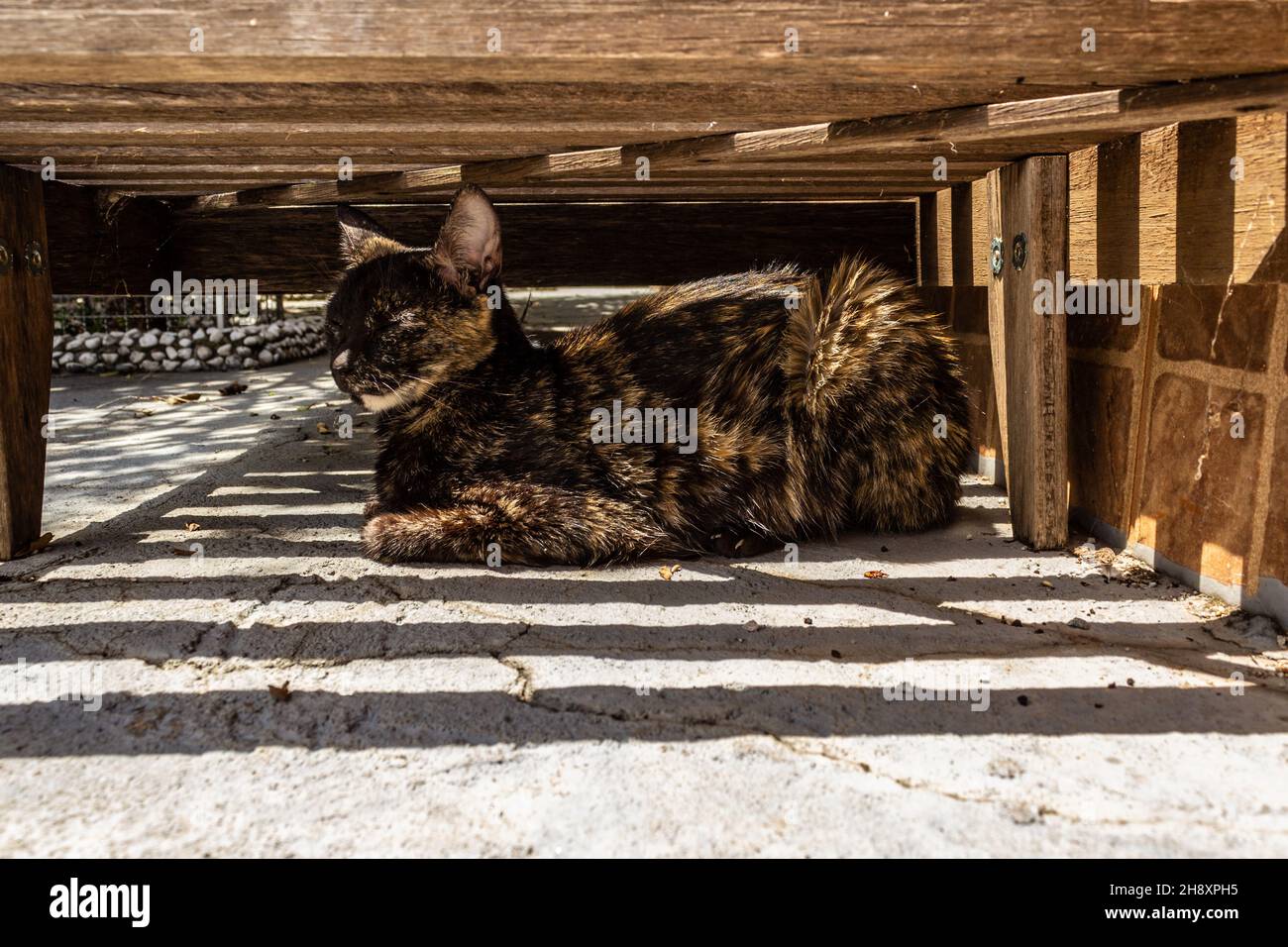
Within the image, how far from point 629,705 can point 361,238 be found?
2.42 metres

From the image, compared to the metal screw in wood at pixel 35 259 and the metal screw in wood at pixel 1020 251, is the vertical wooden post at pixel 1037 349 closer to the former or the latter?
the metal screw in wood at pixel 1020 251

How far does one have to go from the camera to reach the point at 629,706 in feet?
7.16

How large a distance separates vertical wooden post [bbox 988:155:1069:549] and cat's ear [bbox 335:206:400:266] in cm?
242

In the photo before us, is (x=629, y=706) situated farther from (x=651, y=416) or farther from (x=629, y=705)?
(x=651, y=416)

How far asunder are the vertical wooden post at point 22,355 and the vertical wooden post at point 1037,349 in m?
3.66

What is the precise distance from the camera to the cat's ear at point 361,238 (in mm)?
3660

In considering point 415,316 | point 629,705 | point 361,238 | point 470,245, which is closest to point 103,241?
point 361,238

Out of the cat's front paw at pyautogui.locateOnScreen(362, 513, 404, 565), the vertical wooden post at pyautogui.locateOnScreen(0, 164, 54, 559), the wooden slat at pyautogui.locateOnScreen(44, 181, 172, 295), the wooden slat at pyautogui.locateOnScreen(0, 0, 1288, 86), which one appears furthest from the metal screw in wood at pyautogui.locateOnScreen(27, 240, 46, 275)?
the wooden slat at pyautogui.locateOnScreen(0, 0, 1288, 86)

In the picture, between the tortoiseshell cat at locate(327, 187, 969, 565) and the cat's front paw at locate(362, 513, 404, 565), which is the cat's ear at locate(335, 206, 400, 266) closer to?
the tortoiseshell cat at locate(327, 187, 969, 565)

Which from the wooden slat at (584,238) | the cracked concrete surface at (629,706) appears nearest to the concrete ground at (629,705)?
the cracked concrete surface at (629,706)

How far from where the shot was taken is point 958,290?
4633 mm

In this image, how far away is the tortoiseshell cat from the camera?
3369 mm

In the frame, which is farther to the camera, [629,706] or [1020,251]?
[1020,251]

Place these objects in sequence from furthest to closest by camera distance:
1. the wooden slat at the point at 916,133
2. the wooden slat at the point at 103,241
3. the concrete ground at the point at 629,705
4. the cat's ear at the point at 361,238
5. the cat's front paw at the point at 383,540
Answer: the wooden slat at the point at 103,241 → the cat's ear at the point at 361,238 → the cat's front paw at the point at 383,540 → the wooden slat at the point at 916,133 → the concrete ground at the point at 629,705
